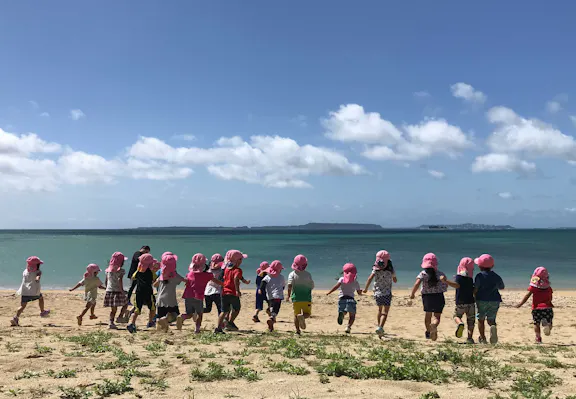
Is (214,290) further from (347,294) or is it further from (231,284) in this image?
(347,294)

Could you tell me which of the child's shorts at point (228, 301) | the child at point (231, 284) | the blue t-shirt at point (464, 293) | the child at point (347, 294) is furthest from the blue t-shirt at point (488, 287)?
the child's shorts at point (228, 301)

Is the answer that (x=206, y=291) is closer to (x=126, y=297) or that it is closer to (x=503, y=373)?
(x=126, y=297)

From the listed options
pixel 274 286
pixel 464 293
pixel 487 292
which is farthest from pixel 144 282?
pixel 487 292

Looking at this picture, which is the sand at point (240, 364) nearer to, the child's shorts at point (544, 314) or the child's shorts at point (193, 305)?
the child's shorts at point (193, 305)

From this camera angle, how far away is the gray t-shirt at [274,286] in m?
11.2

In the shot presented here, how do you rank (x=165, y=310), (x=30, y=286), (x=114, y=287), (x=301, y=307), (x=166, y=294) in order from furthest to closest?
(x=30, y=286) < (x=114, y=287) < (x=301, y=307) < (x=165, y=310) < (x=166, y=294)

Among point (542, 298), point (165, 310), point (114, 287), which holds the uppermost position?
point (542, 298)

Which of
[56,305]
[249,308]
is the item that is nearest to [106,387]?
[249,308]

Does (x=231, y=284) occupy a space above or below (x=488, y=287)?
below

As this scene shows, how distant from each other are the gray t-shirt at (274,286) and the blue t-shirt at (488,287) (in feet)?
15.5

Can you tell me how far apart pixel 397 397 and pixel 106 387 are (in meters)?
3.65

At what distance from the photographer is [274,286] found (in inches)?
442

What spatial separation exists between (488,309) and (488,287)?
507 millimetres

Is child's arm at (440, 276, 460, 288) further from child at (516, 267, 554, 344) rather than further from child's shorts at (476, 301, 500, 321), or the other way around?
child at (516, 267, 554, 344)
